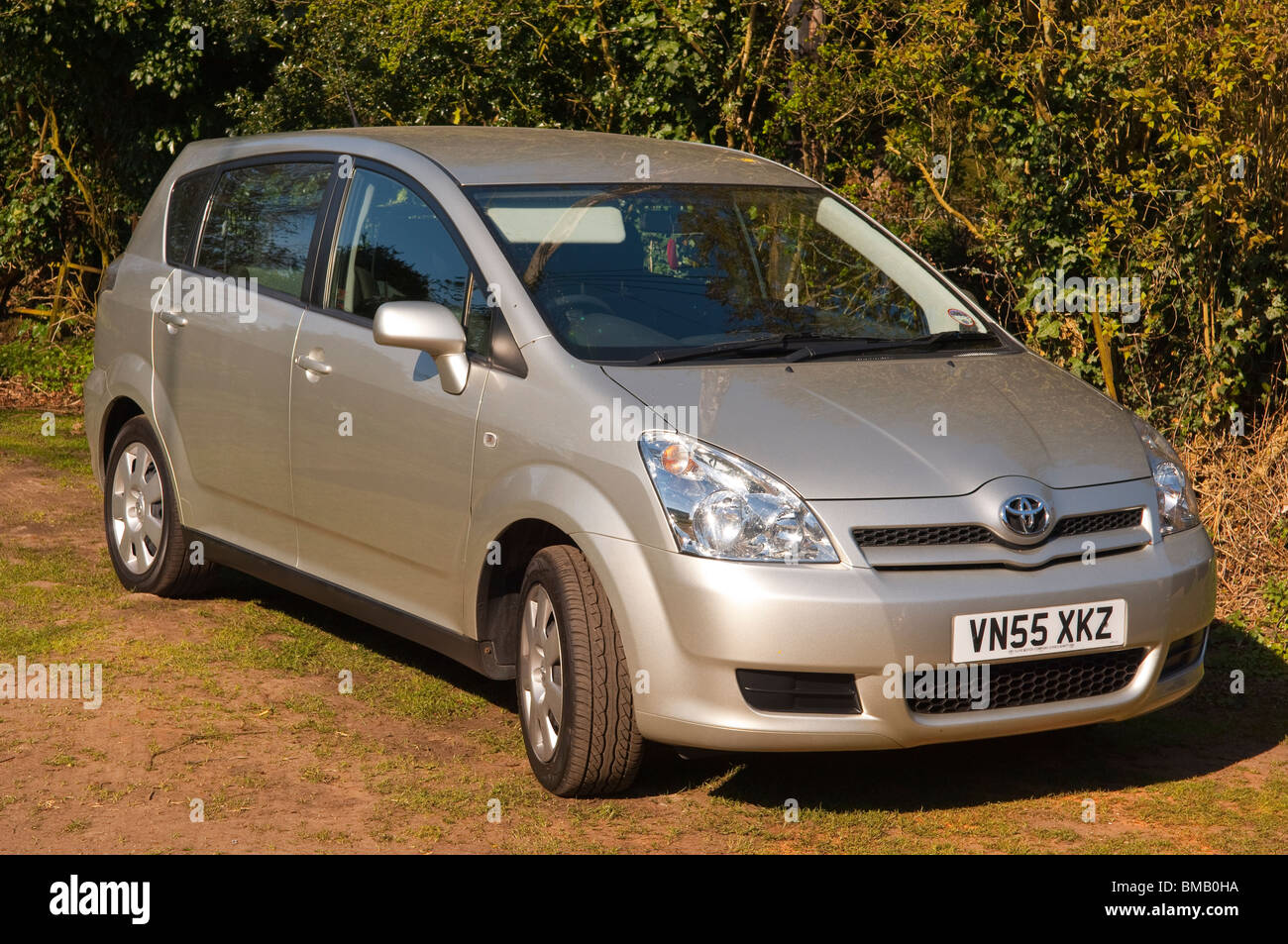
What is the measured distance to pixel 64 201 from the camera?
13.3 metres

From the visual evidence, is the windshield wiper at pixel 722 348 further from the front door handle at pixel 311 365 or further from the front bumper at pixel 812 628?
the front door handle at pixel 311 365

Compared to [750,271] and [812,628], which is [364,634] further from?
[812,628]

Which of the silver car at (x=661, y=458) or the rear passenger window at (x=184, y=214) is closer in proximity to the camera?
the silver car at (x=661, y=458)

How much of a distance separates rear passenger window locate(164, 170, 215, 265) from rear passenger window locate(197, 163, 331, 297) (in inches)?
4.5

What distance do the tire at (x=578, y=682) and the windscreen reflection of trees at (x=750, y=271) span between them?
36.4 inches

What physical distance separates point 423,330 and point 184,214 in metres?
2.46

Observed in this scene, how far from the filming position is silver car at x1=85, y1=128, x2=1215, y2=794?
4.19 m

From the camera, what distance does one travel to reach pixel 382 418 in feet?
17.0

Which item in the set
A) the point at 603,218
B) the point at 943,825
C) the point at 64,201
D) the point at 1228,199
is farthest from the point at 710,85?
the point at 64,201

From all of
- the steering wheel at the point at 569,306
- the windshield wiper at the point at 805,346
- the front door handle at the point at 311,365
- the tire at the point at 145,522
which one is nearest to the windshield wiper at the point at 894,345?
the windshield wiper at the point at 805,346

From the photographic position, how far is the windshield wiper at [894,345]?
4859 mm

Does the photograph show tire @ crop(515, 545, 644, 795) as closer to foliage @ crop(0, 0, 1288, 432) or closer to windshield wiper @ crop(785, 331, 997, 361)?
windshield wiper @ crop(785, 331, 997, 361)

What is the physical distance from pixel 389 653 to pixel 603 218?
2075 mm

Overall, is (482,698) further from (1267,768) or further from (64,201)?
(64,201)
